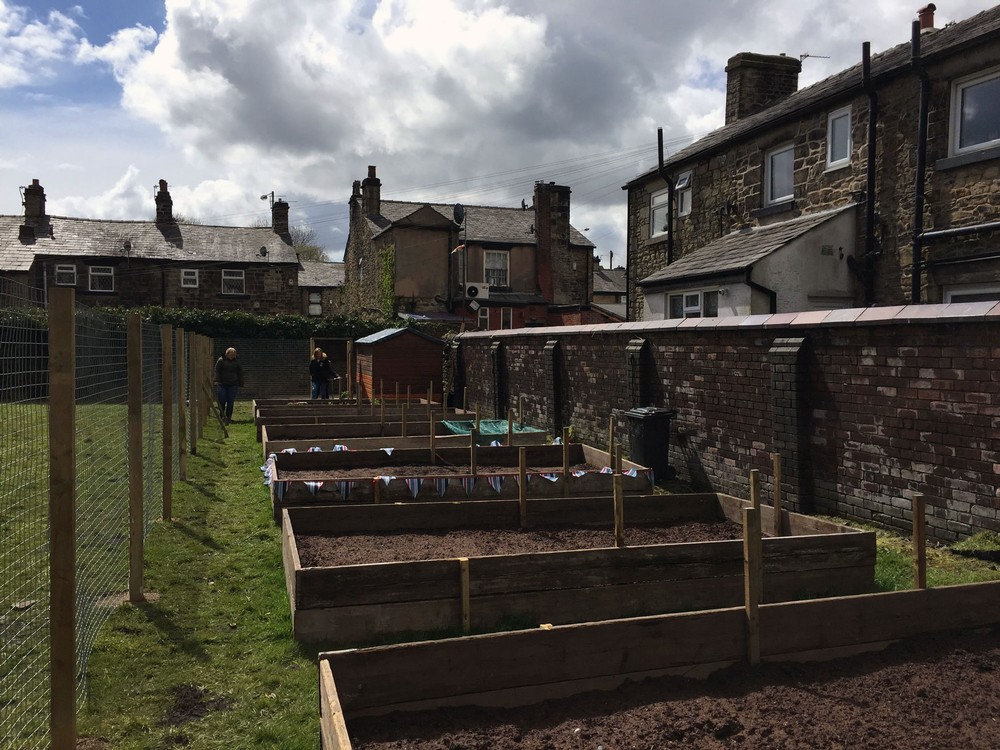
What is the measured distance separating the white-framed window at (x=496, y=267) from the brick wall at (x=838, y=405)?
24.0 m

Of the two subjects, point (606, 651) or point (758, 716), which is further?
point (606, 651)

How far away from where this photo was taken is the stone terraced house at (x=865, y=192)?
1223cm

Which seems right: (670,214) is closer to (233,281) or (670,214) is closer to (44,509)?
(44,509)

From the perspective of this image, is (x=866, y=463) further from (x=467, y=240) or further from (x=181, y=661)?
(x=467, y=240)

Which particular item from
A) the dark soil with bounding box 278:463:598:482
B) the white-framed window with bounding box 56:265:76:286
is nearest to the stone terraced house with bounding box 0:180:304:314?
the white-framed window with bounding box 56:265:76:286

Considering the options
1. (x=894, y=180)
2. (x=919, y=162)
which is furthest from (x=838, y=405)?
(x=894, y=180)

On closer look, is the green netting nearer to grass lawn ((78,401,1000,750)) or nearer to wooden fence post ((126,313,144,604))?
grass lawn ((78,401,1000,750))

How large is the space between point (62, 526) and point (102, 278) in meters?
36.5

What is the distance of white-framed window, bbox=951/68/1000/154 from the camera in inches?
472

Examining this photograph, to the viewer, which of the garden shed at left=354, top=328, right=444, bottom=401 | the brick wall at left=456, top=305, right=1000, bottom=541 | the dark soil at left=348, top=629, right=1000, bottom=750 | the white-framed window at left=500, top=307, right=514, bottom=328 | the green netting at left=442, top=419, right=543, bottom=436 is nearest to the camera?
the dark soil at left=348, top=629, right=1000, bottom=750

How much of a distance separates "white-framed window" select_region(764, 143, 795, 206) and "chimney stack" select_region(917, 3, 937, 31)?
383cm

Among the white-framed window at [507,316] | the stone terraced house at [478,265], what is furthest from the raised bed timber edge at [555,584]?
the white-framed window at [507,316]

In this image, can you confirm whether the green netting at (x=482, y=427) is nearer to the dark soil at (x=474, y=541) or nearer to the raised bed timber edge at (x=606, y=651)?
the dark soil at (x=474, y=541)

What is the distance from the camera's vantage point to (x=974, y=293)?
1233cm
